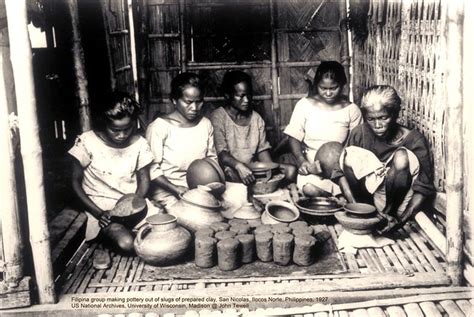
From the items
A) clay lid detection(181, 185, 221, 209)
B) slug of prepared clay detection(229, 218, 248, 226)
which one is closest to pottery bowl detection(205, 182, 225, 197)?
clay lid detection(181, 185, 221, 209)

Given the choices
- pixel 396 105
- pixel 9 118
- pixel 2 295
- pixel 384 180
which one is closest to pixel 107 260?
pixel 2 295

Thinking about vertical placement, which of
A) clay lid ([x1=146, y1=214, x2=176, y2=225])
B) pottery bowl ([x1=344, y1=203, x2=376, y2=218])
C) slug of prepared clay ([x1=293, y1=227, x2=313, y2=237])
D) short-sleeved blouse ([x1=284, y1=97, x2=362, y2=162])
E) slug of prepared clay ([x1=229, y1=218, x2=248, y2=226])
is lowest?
slug of prepared clay ([x1=293, y1=227, x2=313, y2=237])

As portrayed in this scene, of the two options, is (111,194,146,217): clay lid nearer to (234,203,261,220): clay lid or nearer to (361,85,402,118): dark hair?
(234,203,261,220): clay lid

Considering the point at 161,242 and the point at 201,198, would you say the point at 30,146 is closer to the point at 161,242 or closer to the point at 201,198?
the point at 161,242

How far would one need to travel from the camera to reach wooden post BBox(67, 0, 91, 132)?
185 inches

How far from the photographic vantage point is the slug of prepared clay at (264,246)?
3812 mm

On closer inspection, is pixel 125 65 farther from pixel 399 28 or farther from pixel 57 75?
pixel 399 28

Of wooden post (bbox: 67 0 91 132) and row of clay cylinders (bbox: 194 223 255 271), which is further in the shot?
wooden post (bbox: 67 0 91 132)

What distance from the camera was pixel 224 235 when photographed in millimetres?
3842

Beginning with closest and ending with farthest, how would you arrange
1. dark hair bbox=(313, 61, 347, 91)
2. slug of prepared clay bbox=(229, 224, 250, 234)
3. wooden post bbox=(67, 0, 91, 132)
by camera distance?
slug of prepared clay bbox=(229, 224, 250, 234)
wooden post bbox=(67, 0, 91, 132)
dark hair bbox=(313, 61, 347, 91)

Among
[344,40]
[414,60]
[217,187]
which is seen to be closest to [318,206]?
[217,187]

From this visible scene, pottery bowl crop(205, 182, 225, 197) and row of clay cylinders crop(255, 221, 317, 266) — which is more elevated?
pottery bowl crop(205, 182, 225, 197)

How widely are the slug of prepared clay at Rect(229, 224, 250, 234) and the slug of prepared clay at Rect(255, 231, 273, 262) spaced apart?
124 mm

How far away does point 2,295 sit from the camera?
3324 mm
